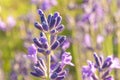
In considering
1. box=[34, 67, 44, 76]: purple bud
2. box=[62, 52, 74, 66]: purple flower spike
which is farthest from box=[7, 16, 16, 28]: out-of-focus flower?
box=[34, 67, 44, 76]: purple bud

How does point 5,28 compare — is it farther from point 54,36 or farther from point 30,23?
point 54,36

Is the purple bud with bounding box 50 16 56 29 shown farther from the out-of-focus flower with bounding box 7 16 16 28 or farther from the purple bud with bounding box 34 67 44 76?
the out-of-focus flower with bounding box 7 16 16 28

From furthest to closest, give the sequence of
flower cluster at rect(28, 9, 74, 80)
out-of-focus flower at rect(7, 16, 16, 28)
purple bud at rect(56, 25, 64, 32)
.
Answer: out-of-focus flower at rect(7, 16, 16, 28)
purple bud at rect(56, 25, 64, 32)
flower cluster at rect(28, 9, 74, 80)

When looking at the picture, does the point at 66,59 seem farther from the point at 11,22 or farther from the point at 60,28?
the point at 11,22

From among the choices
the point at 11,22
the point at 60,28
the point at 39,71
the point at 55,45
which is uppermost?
the point at 11,22

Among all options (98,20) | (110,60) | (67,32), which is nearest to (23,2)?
(67,32)

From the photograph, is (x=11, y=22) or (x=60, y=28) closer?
(x=60, y=28)

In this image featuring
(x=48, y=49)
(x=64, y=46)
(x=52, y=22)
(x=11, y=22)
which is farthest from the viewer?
(x=11, y=22)

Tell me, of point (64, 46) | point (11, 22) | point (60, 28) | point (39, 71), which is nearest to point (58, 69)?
point (39, 71)

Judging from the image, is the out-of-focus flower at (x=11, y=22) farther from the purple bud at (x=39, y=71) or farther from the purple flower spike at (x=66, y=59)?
the purple bud at (x=39, y=71)

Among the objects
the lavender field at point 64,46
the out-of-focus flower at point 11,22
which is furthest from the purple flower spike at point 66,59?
the out-of-focus flower at point 11,22

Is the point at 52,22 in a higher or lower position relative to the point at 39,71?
higher

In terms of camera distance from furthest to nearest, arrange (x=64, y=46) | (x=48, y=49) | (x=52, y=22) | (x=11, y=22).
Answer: (x=11, y=22) → (x=64, y=46) → (x=52, y=22) → (x=48, y=49)
